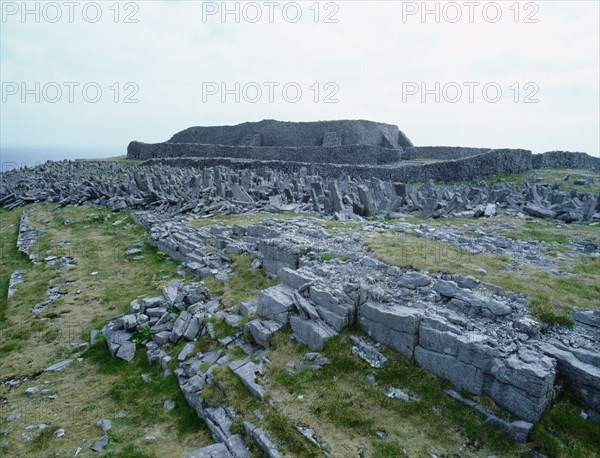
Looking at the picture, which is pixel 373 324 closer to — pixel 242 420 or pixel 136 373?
pixel 242 420

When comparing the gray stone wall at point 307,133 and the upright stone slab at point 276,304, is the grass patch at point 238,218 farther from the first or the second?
the gray stone wall at point 307,133

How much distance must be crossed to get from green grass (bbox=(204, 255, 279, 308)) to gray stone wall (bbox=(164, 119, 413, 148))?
35678 mm

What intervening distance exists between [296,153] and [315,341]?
34.4m

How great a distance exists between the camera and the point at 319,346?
6453 mm

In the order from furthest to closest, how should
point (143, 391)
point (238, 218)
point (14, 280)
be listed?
point (238, 218)
point (14, 280)
point (143, 391)

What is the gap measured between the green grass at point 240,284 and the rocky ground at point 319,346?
0.19 ft

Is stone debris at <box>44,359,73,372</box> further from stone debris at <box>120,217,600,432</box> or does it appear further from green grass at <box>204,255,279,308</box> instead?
stone debris at <box>120,217,600,432</box>

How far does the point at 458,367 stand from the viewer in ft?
17.2

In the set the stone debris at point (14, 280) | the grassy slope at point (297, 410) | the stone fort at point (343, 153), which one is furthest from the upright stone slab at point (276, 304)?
the stone fort at point (343, 153)

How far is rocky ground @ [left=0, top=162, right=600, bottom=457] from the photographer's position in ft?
15.7

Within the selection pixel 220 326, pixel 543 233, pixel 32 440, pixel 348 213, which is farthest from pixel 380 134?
pixel 32 440

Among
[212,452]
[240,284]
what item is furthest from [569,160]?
[212,452]

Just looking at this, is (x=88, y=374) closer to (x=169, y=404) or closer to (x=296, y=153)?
(x=169, y=404)

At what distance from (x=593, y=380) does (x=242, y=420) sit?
→ 471 cm
